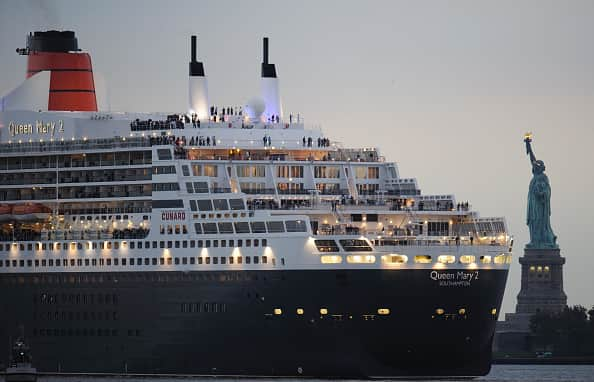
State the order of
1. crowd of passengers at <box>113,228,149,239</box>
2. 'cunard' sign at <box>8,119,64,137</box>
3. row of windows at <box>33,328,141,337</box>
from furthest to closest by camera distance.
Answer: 'cunard' sign at <box>8,119,64,137</box> < crowd of passengers at <box>113,228,149,239</box> < row of windows at <box>33,328,141,337</box>

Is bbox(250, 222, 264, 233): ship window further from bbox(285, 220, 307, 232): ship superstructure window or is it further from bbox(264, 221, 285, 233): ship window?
bbox(285, 220, 307, 232): ship superstructure window

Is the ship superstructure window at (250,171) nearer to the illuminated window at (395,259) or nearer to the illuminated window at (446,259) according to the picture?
the illuminated window at (395,259)

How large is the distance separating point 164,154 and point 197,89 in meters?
7.24

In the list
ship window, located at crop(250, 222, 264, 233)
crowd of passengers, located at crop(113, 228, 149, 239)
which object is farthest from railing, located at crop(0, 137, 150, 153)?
ship window, located at crop(250, 222, 264, 233)

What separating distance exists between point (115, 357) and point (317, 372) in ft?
37.0

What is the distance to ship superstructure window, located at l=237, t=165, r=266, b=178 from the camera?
4451 inches

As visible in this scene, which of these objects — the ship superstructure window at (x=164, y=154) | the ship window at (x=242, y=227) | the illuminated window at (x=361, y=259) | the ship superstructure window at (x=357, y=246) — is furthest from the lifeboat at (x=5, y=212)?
the illuminated window at (x=361, y=259)

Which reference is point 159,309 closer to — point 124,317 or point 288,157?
point 124,317

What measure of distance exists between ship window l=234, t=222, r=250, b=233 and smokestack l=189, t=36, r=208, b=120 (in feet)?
35.3

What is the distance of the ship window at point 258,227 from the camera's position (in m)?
109

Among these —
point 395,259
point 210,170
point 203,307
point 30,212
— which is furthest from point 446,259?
point 30,212

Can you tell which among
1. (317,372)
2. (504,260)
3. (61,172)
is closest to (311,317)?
(317,372)

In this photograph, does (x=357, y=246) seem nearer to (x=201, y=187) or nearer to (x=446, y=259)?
(x=446, y=259)

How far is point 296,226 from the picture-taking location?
4254 inches
